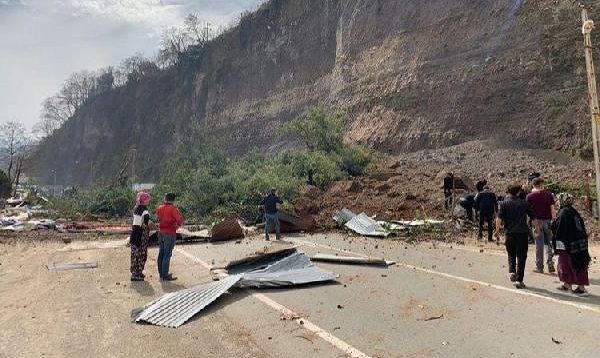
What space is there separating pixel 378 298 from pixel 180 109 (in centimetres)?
7296

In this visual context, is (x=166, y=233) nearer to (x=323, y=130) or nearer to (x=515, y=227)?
(x=515, y=227)

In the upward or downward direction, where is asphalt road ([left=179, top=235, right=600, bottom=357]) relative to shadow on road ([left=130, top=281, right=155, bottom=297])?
upward

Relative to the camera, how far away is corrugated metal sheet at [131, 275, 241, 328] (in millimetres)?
6449

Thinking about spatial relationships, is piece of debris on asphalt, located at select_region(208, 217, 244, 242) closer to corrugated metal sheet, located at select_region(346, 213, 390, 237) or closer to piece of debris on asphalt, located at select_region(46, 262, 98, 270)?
corrugated metal sheet, located at select_region(346, 213, 390, 237)

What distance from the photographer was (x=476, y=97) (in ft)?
102

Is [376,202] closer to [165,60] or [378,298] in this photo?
[378,298]

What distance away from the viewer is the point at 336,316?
6.39 meters

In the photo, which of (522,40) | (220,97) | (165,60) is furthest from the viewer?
(165,60)

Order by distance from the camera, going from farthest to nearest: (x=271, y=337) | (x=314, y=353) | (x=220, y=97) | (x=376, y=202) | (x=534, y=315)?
(x=220, y=97)
(x=376, y=202)
(x=534, y=315)
(x=271, y=337)
(x=314, y=353)

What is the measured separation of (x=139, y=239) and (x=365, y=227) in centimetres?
709

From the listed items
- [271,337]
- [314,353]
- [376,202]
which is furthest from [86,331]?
[376,202]

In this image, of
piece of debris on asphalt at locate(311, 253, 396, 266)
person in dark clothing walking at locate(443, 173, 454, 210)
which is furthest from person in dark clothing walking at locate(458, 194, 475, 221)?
piece of debris on asphalt at locate(311, 253, 396, 266)

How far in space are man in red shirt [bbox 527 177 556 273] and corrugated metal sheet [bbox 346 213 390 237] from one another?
533cm

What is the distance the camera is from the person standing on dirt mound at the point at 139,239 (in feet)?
30.3
